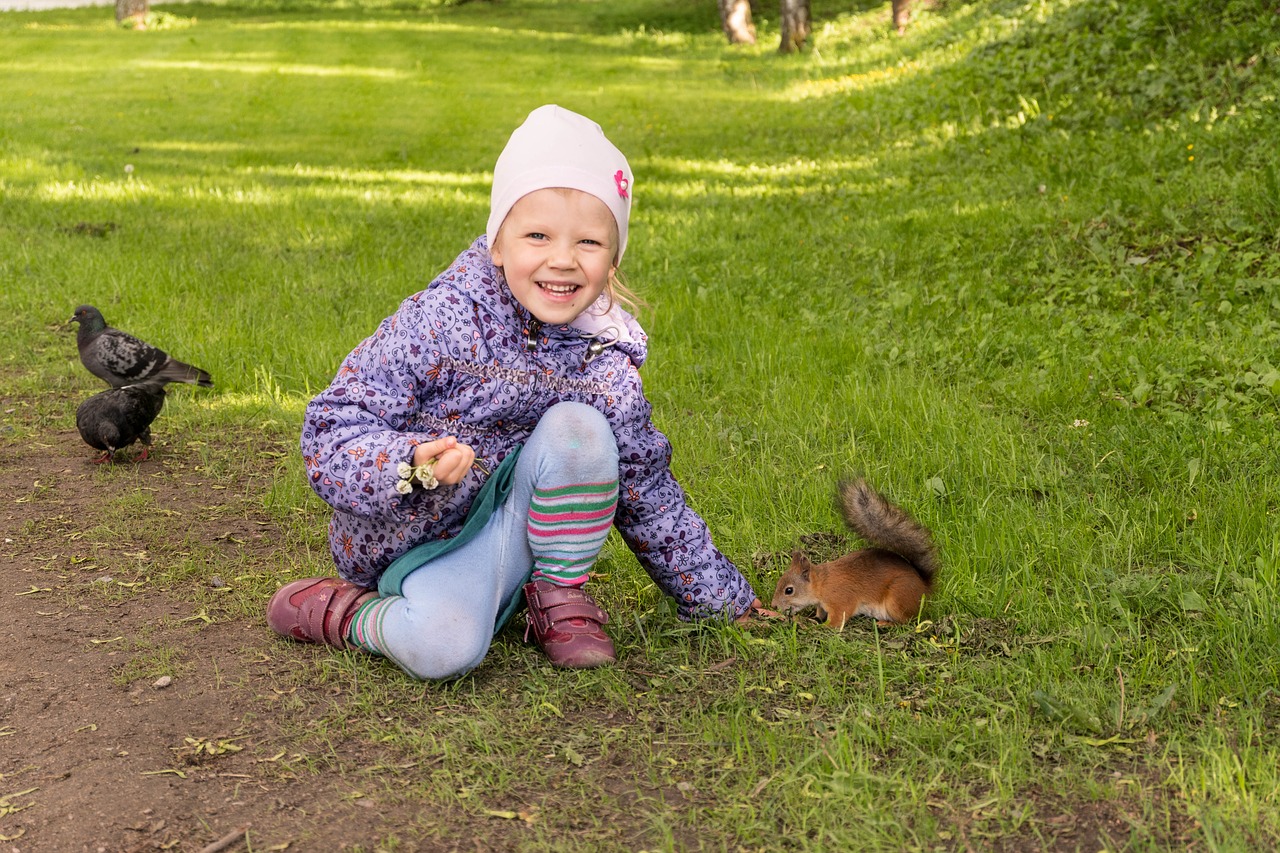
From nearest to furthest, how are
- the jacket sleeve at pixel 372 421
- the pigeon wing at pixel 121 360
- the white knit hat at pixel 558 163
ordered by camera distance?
the jacket sleeve at pixel 372 421, the white knit hat at pixel 558 163, the pigeon wing at pixel 121 360

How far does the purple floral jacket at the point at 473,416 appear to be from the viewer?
122 inches

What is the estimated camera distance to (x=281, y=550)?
424cm

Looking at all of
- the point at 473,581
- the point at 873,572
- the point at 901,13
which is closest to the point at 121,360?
the point at 473,581

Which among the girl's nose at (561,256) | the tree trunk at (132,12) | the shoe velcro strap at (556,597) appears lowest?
the shoe velcro strap at (556,597)

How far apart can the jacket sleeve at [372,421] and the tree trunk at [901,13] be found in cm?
2016

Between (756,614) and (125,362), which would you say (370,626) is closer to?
(756,614)

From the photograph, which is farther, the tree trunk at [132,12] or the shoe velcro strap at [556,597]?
the tree trunk at [132,12]

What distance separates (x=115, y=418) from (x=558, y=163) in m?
2.62

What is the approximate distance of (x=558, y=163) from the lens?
10.2 feet

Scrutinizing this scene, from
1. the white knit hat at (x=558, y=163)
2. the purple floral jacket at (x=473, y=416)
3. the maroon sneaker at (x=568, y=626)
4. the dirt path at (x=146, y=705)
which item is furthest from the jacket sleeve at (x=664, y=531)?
the dirt path at (x=146, y=705)

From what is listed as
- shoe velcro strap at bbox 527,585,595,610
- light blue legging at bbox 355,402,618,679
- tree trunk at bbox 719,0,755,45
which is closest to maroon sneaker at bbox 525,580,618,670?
shoe velcro strap at bbox 527,585,595,610

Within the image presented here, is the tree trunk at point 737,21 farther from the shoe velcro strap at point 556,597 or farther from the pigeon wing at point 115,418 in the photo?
the shoe velcro strap at point 556,597

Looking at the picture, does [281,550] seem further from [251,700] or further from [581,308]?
[581,308]

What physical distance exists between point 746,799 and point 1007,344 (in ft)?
12.0
